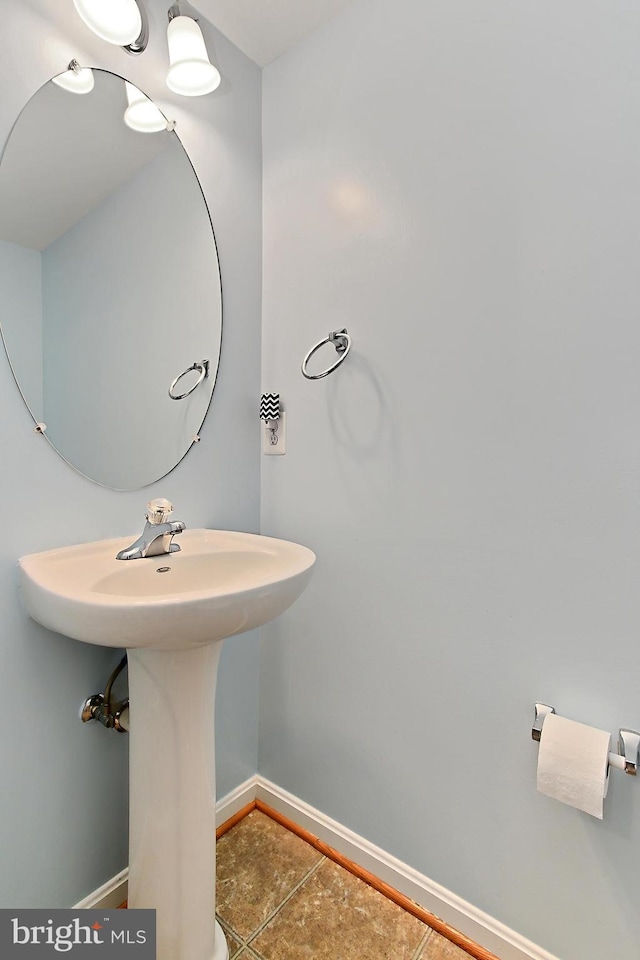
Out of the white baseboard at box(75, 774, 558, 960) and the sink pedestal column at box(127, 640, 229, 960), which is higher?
the sink pedestal column at box(127, 640, 229, 960)

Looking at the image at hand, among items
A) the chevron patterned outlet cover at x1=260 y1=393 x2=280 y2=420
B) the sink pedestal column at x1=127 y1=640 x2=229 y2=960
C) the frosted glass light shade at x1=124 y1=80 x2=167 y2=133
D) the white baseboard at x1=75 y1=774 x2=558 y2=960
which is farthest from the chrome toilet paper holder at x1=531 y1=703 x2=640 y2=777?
the frosted glass light shade at x1=124 y1=80 x2=167 y2=133

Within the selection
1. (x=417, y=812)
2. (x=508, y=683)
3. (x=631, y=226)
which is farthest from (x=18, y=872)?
(x=631, y=226)

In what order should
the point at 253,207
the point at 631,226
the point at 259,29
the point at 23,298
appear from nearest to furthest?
the point at 631,226, the point at 23,298, the point at 259,29, the point at 253,207

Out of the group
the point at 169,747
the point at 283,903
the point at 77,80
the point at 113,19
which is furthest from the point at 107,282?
the point at 283,903

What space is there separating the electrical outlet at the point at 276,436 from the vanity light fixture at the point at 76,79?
0.86 m

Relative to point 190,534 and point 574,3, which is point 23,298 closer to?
point 190,534

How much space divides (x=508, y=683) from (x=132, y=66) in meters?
1.65

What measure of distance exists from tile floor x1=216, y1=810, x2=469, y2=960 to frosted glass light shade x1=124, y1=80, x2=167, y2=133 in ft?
6.30

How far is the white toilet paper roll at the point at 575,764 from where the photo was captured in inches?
33.4

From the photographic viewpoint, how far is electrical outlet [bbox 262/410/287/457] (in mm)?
1457

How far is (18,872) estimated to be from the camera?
98cm

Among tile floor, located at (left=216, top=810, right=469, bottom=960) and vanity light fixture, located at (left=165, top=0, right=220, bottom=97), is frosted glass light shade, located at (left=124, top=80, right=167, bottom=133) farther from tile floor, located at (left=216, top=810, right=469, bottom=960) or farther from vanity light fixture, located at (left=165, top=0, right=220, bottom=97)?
tile floor, located at (left=216, top=810, right=469, bottom=960)

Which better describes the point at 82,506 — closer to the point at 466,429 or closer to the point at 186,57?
the point at 466,429

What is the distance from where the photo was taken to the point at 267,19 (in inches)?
50.9
